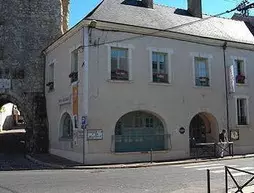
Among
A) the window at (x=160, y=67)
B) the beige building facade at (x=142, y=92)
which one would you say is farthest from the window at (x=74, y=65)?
the window at (x=160, y=67)

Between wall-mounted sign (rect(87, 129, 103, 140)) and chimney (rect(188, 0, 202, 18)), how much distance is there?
1188 centimetres

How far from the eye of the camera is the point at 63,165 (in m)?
17.8

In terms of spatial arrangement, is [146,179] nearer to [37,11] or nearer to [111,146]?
[111,146]

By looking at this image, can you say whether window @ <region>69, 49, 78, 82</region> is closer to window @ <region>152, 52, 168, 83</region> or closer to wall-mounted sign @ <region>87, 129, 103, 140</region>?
wall-mounted sign @ <region>87, 129, 103, 140</region>

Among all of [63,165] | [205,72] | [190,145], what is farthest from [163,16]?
[63,165]

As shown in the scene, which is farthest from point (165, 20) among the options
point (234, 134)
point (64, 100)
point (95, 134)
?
point (95, 134)

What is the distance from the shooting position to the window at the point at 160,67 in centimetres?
2109

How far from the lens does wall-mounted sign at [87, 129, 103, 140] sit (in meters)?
18.6

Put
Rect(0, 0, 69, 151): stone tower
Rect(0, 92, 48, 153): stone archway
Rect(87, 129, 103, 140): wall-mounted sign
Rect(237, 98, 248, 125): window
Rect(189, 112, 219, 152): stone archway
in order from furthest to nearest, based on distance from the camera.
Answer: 1. Rect(0, 0, 69, 151): stone tower
2. Rect(0, 92, 48, 153): stone archway
3. Rect(237, 98, 248, 125): window
4. Rect(189, 112, 219, 152): stone archway
5. Rect(87, 129, 103, 140): wall-mounted sign

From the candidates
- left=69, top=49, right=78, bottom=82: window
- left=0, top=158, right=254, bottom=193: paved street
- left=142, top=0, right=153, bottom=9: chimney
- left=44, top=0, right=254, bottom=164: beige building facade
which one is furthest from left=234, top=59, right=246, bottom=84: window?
left=0, top=158, right=254, bottom=193: paved street

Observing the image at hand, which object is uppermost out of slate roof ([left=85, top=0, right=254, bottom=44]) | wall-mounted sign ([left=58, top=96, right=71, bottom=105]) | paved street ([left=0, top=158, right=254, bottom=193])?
slate roof ([left=85, top=0, right=254, bottom=44])

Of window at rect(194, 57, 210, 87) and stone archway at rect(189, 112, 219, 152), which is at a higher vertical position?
window at rect(194, 57, 210, 87)

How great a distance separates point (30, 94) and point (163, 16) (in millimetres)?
10140

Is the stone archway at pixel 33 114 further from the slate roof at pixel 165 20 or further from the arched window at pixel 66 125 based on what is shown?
the slate roof at pixel 165 20
